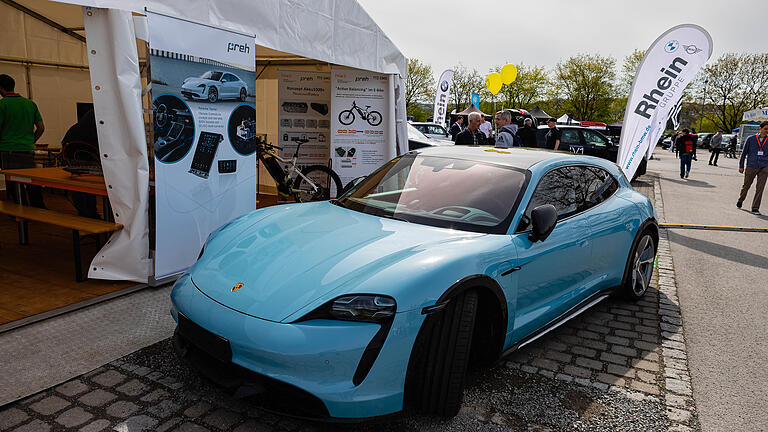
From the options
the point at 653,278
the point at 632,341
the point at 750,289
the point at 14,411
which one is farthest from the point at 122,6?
the point at 750,289

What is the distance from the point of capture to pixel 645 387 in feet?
11.3

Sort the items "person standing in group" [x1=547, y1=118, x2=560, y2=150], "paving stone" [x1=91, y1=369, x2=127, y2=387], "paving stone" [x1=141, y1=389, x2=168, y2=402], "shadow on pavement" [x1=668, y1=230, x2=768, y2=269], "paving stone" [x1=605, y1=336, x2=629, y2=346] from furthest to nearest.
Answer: "person standing in group" [x1=547, y1=118, x2=560, y2=150], "shadow on pavement" [x1=668, y1=230, x2=768, y2=269], "paving stone" [x1=605, y1=336, x2=629, y2=346], "paving stone" [x1=91, y1=369, x2=127, y2=387], "paving stone" [x1=141, y1=389, x2=168, y2=402]

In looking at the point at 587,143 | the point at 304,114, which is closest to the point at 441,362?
the point at 304,114

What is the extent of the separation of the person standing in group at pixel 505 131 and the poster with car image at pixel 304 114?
3.19 m

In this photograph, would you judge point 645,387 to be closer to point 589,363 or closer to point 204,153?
point 589,363

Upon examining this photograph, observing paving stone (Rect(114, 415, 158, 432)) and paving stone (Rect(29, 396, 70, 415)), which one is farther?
paving stone (Rect(29, 396, 70, 415))

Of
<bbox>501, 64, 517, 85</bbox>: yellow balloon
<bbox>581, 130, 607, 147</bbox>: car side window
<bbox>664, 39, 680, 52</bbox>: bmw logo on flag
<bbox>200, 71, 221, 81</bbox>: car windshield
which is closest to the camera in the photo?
<bbox>200, 71, 221, 81</bbox>: car windshield

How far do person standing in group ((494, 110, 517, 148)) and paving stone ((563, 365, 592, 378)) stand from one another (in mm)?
5372

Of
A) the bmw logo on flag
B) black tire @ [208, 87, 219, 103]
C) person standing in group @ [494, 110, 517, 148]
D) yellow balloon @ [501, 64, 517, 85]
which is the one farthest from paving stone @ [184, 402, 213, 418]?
yellow balloon @ [501, 64, 517, 85]

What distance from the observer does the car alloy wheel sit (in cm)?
491

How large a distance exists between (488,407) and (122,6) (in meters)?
4.18

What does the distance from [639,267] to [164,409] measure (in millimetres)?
4285

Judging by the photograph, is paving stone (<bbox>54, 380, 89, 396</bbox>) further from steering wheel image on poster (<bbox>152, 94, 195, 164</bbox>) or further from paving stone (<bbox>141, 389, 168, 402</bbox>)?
steering wheel image on poster (<bbox>152, 94, 195, 164</bbox>)

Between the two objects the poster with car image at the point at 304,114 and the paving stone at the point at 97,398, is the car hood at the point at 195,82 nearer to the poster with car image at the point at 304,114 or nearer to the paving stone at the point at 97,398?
the paving stone at the point at 97,398
